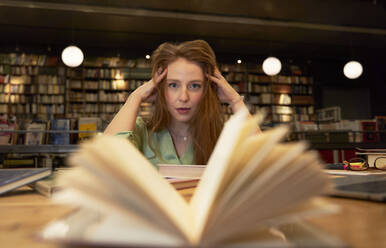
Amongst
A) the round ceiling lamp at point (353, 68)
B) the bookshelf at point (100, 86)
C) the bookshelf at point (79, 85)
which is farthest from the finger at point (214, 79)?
the round ceiling lamp at point (353, 68)

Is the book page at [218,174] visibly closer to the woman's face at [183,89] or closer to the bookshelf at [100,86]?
the woman's face at [183,89]

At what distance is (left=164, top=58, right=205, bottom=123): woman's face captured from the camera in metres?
1.12

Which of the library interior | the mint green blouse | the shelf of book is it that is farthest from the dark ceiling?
the mint green blouse

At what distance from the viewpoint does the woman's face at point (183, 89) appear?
44.1 inches

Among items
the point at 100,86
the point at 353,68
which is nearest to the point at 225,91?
the point at 353,68

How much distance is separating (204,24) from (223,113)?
468cm

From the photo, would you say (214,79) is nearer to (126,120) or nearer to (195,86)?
(195,86)

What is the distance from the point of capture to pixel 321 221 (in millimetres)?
339

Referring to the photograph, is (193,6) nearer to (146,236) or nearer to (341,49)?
(341,49)

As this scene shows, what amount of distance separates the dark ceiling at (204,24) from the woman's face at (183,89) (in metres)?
4.26

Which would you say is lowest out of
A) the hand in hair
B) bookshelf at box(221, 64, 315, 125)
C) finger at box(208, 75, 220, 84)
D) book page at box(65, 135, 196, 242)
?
book page at box(65, 135, 196, 242)

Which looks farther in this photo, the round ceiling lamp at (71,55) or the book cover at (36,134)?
the round ceiling lamp at (71,55)

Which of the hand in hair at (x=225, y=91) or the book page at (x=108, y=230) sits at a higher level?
the hand in hair at (x=225, y=91)

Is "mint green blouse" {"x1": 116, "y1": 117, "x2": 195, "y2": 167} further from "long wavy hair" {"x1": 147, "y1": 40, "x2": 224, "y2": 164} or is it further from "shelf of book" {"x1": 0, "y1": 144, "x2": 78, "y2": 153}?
"shelf of book" {"x1": 0, "y1": 144, "x2": 78, "y2": 153}
